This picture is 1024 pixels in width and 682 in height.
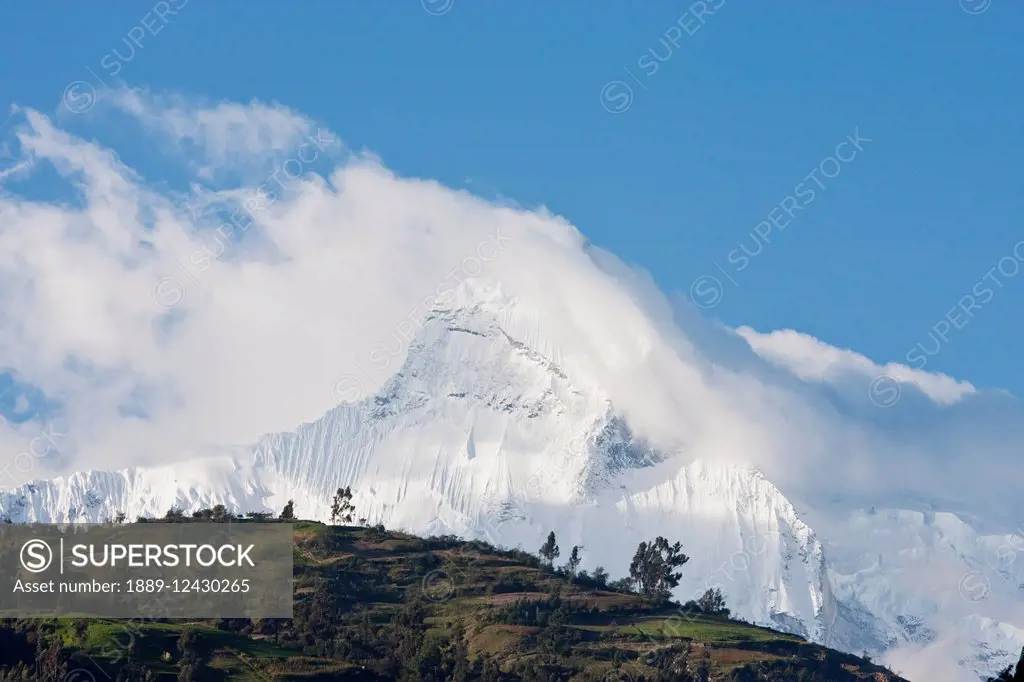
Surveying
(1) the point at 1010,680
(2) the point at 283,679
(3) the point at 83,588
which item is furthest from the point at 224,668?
(1) the point at 1010,680

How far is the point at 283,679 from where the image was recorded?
18788 centimetres

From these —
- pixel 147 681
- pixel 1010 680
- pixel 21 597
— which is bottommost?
pixel 1010 680

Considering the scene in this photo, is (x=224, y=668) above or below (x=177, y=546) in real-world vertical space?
below

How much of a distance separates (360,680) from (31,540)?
38.8m

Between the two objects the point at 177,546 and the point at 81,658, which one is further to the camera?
the point at 177,546

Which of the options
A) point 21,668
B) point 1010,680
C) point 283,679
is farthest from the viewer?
point 283,679

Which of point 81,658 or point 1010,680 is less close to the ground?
point 81,658

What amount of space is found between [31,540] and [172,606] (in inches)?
673

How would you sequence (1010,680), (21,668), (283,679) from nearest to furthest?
1. (1010,680)
2. (21,668)
3. (283,679)

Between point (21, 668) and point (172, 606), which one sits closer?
point (21, 668)

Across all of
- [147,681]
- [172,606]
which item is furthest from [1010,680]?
[172,606]

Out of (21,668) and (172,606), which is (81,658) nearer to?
(21,668)

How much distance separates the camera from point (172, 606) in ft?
648

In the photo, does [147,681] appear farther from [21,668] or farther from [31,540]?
[31,540]
